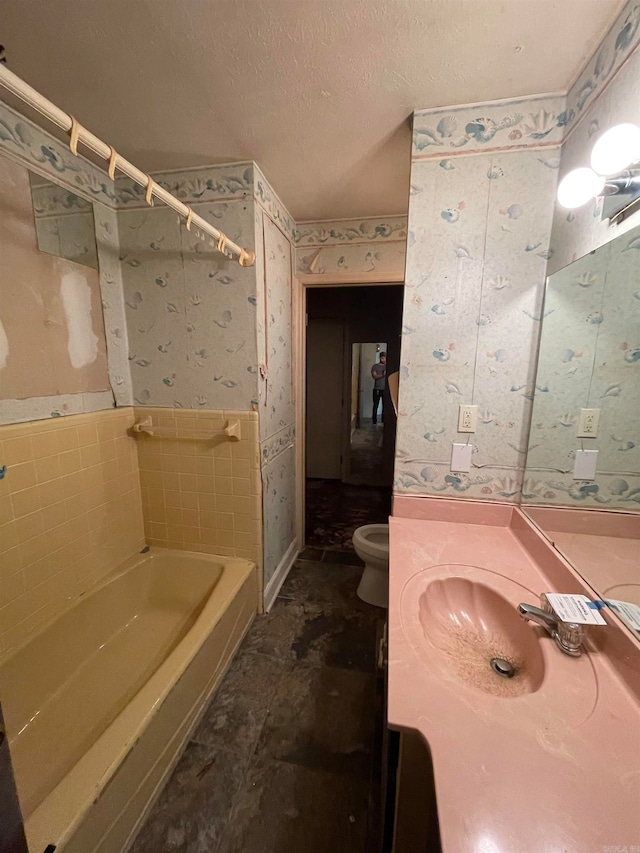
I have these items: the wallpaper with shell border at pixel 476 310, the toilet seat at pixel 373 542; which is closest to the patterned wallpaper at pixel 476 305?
the wallpaper with shell border at pixel 476 310

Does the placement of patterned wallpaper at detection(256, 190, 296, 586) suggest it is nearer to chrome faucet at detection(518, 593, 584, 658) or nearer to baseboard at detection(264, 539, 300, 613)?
baseboard at detection(264, 539, 300, 613)

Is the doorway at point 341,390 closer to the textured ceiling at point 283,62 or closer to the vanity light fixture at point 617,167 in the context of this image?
the textured ceiling at point 283,62

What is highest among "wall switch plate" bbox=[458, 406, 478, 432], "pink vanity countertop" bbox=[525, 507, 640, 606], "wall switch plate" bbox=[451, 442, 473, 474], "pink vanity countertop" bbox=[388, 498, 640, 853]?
"wall switch plate" bbox=[458, 406, 478, 432]

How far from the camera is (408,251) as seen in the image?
1.23 meters

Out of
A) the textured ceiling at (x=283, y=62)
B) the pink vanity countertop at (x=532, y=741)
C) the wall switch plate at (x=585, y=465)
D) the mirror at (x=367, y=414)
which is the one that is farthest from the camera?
the mirror at (x=367, y=414)

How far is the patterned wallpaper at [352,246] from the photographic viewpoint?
6.75 feet

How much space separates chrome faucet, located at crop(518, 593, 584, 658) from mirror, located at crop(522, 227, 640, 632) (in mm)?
105

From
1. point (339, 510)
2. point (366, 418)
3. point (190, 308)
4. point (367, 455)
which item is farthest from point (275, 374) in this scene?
point (366, 418)

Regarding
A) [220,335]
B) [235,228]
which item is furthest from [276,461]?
[235,228]

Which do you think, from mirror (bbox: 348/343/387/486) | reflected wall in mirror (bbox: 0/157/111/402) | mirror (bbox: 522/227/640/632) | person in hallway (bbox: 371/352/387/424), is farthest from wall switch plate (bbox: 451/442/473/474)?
person in hallway (bbox: 371/352/387/424)

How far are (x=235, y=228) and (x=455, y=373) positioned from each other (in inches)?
48.2

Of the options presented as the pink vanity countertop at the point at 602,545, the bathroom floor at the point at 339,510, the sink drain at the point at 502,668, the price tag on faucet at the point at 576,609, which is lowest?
the bathroom floor at the point at 339,510

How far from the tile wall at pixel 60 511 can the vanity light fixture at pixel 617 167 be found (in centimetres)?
196

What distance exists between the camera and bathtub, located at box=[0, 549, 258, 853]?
85 cm
